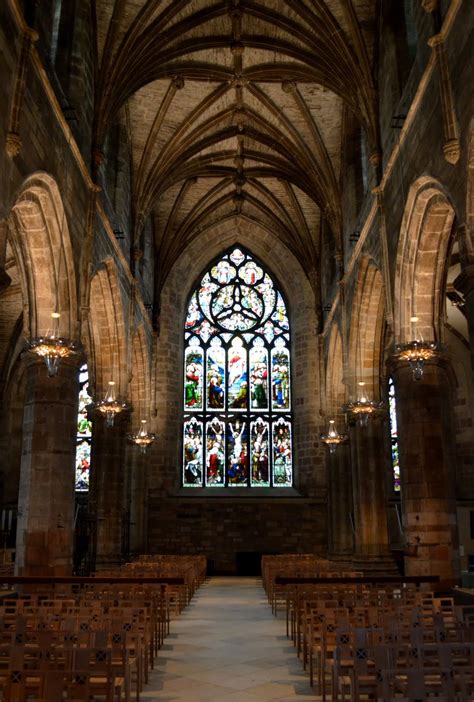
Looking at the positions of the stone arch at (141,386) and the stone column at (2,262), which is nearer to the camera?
the stone column at (2,262)

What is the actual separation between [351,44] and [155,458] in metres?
17.1

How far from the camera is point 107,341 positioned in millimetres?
22078

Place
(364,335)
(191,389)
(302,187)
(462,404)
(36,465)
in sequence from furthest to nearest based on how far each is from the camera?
(191,389) < (462,404) < (302,187) < (364,335) < (36,465)

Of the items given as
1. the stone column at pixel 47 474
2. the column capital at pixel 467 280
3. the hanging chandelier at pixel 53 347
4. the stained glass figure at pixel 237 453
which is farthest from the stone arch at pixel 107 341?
the column capital at pixel 467 280

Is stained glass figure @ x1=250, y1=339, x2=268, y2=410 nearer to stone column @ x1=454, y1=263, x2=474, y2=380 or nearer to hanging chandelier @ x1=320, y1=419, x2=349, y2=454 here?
hanging chandelier @ x1=320, y1=419, x2=349, y2=454

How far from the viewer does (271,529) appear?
28656mm

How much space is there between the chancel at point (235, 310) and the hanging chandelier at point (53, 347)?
0.25ft

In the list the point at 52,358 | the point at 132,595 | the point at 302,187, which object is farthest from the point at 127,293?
the point at 132,595

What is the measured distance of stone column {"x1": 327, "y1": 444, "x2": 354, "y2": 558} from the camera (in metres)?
26.1

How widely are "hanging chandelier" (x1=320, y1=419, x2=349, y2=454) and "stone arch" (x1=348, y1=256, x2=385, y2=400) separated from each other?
414 centimetres

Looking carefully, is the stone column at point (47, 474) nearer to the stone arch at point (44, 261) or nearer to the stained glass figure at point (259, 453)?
the stone arch at point (44, 261)

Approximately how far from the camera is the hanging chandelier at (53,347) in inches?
568

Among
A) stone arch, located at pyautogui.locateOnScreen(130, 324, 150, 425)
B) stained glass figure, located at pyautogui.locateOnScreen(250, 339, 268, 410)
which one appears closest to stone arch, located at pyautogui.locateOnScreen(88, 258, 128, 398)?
stone arch, located at pyautogui.locateOnScreen(130, 324, 150, 425)

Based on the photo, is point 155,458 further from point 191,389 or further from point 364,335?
point 364,335
